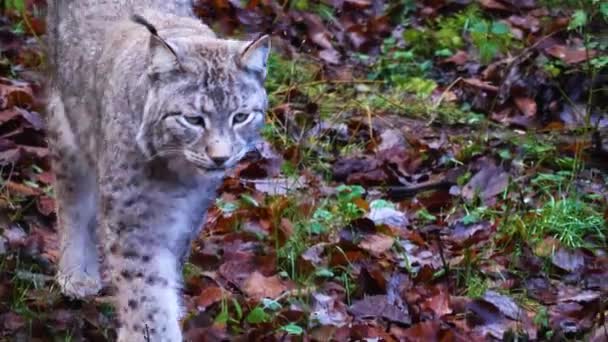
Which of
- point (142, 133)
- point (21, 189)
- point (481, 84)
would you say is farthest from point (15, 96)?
point (481, 84)

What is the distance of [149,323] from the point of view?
14.5 ft

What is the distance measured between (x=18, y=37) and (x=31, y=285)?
265 centimetres

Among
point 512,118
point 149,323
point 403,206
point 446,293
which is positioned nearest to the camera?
point 149,323

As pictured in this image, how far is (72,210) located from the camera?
5.16 meters

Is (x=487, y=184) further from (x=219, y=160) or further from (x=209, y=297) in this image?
(x=219, y=160)

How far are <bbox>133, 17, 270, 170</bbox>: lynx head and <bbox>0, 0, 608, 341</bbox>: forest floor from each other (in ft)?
2.56

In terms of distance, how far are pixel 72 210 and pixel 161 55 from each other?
4.12 ft

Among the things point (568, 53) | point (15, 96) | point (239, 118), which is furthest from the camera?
point (568, 53)

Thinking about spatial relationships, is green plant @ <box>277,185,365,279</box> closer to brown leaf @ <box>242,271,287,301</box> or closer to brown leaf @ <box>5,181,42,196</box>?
brown leaf @ <box>242,271,287,301</box>

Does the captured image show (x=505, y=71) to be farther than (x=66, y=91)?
Yes

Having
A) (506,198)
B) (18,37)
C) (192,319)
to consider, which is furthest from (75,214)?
(18,37)

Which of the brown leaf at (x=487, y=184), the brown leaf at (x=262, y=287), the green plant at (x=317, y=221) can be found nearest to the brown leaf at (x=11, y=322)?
the brown leaf at (x=262, y=287)

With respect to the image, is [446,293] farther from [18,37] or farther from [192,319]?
[18,37]

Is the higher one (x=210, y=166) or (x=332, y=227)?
(x=210, y=166)
